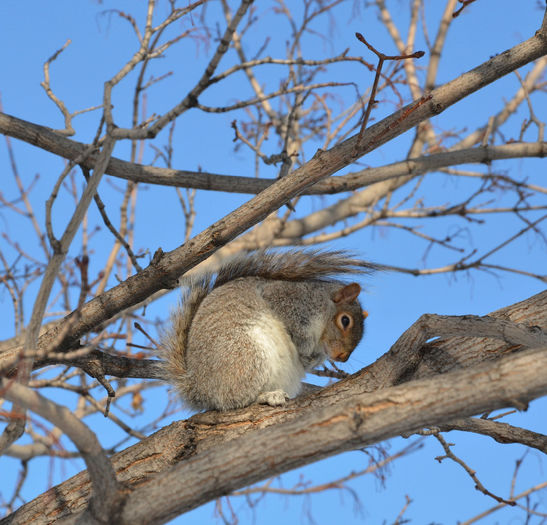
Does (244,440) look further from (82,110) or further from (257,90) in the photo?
(257,90)

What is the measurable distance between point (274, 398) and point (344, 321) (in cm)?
63

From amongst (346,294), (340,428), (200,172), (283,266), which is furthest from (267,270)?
(340,428)

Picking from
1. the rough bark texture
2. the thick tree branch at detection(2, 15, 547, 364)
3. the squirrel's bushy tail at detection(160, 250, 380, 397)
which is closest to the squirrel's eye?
the squirrel's bushy tail at detection(160, 250, 380, 397)

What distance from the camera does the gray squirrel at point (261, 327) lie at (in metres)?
2.79

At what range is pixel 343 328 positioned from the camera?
317cm

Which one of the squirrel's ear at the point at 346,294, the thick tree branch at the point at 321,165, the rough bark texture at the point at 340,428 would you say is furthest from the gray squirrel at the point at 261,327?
the rough bark texture at the point at 340,428

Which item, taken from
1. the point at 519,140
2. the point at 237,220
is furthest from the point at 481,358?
the point at 519,140

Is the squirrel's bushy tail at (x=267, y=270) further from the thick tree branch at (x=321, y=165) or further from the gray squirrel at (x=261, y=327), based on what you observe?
the thick tree branch at (x=321, y=165)

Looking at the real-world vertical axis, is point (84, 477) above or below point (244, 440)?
above

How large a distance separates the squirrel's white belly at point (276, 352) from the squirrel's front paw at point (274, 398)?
0.05 metres

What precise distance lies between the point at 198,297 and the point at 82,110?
4.09 feet

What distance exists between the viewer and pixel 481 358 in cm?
270

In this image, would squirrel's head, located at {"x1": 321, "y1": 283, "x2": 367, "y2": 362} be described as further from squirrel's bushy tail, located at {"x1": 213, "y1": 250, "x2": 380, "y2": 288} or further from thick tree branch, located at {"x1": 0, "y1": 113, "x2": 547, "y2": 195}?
thick tree branch, located at {"x1": 0, "y1": 113, "x2": 547, "y2": 195}

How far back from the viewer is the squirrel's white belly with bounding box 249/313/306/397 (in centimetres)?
279
